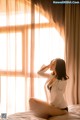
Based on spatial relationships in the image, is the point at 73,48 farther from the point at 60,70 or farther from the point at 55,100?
the point at 55,100

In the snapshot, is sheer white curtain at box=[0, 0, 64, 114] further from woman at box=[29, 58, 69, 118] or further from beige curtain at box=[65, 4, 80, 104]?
woman at box=[29, 58, 69, 118]

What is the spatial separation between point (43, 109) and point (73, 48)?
1224 mm

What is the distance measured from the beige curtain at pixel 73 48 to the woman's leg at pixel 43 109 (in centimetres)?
81

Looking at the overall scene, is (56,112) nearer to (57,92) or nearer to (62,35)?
(57,92)

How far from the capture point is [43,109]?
2.63m

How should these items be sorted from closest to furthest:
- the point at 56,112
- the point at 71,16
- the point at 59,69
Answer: the point at 56,112 < the point at 59,69 < the point at 71,16

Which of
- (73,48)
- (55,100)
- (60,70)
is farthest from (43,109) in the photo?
(73,48)

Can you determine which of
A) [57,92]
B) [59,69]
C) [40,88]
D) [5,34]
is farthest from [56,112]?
[5,34]

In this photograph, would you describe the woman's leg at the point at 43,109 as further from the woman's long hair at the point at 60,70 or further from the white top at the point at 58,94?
the woman's long hair at the point at 60,70

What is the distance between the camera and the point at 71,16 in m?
3.47

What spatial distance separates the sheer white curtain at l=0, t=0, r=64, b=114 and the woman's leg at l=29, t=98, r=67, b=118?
0.87 m

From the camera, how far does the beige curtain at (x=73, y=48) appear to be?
3459 mm

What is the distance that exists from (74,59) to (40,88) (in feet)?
2.28

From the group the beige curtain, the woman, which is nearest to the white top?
the woman
